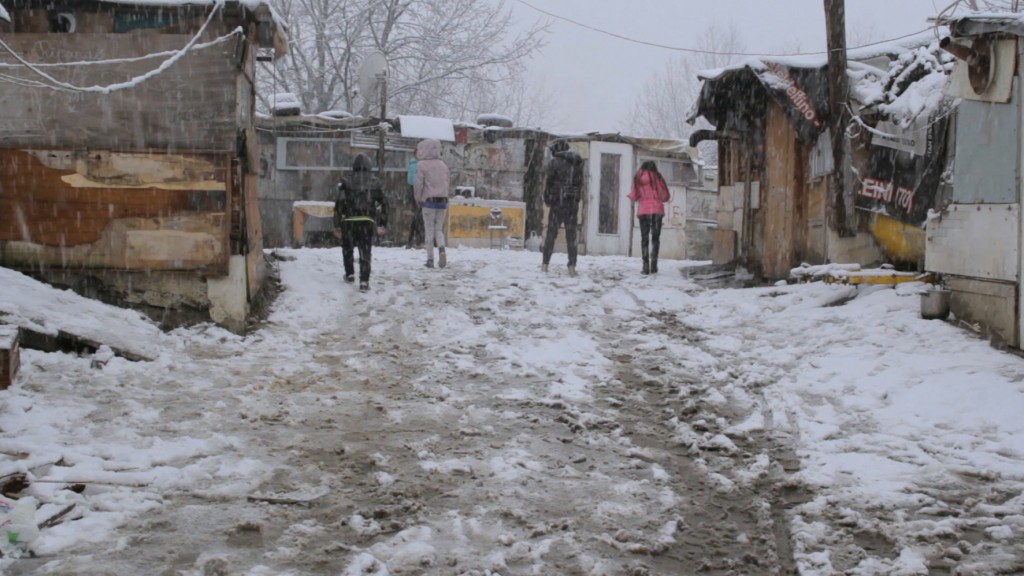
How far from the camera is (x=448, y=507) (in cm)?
419

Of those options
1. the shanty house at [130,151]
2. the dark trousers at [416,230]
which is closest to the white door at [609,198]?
the dark trousers at [416,230]

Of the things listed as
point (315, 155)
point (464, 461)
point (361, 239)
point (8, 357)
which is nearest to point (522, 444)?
point (464, 461)

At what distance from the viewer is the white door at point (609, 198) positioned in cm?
2151

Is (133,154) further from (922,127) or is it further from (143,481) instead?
(922,127)

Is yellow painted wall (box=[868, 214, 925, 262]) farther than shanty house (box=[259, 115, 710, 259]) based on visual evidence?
No

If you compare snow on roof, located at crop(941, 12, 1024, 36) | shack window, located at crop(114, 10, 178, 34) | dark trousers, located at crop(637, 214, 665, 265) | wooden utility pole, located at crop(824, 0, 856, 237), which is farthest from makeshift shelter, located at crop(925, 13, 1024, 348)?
shack window, located at crop(114, 10, 178, 34)

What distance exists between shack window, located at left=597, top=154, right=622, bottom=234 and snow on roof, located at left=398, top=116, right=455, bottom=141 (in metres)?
4.32

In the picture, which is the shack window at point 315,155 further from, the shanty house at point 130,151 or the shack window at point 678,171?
the shanty house at point 130,151

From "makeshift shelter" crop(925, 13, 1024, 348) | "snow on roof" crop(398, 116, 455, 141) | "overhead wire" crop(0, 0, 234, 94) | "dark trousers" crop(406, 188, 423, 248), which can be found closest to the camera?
"makeshift shelter" crop(925, 13, 1024, 348)

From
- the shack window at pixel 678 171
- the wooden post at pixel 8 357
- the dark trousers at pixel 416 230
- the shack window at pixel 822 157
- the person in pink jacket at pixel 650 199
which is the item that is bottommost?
the wooden post at pixel 8 357

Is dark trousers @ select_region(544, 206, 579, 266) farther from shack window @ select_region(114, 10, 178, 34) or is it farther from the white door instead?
the white door

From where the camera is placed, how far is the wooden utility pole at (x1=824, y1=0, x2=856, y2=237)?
10062 millimetres

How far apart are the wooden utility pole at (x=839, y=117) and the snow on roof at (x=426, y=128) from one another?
10.8 m

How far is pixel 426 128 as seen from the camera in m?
19.5
